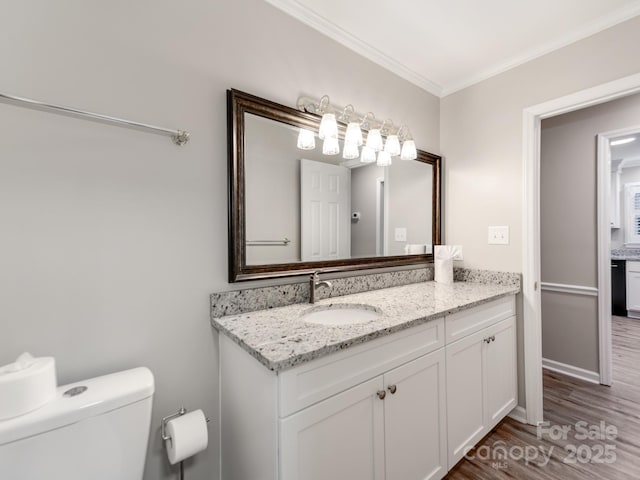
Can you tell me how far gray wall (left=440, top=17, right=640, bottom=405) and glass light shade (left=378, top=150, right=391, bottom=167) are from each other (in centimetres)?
70

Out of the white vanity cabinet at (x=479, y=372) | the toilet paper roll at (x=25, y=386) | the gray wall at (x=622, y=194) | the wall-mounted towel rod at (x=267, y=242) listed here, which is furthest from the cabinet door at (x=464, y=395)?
the gray wall at (x=622, y=194)

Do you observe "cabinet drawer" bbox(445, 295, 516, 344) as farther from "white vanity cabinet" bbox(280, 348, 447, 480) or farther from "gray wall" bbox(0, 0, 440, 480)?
"gray wall" bbox(0, 0, 440, 480)

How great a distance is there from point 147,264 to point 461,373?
1.50 m

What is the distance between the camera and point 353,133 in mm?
1660

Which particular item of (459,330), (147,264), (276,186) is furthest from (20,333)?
(459,330)

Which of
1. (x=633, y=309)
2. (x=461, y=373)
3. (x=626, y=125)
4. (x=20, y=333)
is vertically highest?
(x=626, y=125)

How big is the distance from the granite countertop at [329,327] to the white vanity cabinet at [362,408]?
0.16ft

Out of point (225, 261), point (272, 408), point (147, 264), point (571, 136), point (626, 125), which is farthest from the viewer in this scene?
point (571, 136)

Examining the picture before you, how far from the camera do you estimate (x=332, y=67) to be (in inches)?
66.0

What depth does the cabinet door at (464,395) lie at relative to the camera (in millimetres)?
1422

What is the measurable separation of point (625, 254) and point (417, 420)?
212 inches

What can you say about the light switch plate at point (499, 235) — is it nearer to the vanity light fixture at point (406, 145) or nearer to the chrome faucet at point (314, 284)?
the vanity light fixture at point (406, 145)

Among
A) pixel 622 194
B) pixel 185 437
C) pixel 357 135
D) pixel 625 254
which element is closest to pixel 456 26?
pixel 357 135

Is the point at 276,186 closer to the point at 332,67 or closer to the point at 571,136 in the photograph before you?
the point at 332,67
